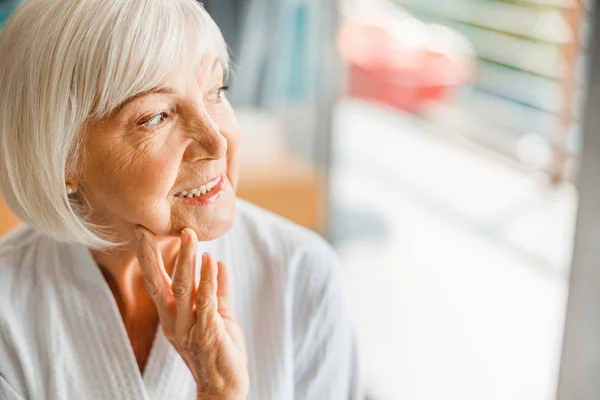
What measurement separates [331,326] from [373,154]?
2.89 meters

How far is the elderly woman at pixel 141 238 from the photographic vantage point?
91cm

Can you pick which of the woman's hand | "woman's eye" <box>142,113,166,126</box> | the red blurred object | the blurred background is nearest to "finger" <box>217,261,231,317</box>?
the woman's hand

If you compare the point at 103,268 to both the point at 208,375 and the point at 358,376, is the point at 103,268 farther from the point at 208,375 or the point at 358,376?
the point at 358,376

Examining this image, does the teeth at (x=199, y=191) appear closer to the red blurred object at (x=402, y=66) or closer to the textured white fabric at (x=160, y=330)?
the textured white fabric at (x=160, y=330)

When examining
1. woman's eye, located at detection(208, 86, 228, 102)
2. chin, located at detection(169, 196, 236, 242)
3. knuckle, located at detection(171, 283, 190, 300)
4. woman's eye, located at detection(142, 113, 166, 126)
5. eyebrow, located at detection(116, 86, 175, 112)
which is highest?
eyebrow, located at detection(116, 86, 175, 112)

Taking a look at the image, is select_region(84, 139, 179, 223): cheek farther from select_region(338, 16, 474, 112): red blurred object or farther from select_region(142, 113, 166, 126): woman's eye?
select_region(338, 16, 474, 112): red blurred object

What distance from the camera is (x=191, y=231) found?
974 millimetres

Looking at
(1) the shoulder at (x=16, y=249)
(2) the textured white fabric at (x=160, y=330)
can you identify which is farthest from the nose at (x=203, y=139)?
(1) the shoulder at (x=16, y=249)

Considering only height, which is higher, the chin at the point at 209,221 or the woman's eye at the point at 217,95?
the woman's eye at the point at 217,95

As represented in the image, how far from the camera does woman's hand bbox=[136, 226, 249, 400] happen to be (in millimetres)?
998

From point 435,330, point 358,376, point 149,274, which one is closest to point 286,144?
point 435,330

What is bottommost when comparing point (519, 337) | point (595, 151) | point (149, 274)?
point (519, 337)

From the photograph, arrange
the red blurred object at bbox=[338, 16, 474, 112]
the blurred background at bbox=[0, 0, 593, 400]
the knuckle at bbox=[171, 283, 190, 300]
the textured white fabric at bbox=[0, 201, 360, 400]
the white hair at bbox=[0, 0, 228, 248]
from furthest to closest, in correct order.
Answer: the red blurred object at bbox=[338, 16, 474, 112]
the blurred background at bbox=[0, 0, 593, 400]
the textured white fabric at bbox=[0, 201, 360, 400]
the knuckle at bbox=[171, 283, 190, 300]
the white hair at bbox=[0, 0, 228, 248]

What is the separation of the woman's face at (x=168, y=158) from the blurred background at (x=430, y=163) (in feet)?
1.35
